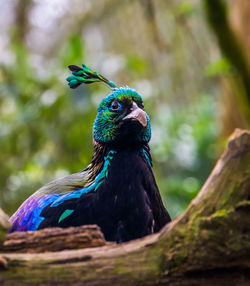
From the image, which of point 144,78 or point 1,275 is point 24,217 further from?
point 144,78

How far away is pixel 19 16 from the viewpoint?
1143 cm

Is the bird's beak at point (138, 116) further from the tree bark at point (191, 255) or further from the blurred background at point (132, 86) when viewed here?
the blurred background at point (132, 86)

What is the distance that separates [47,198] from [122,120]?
61cm

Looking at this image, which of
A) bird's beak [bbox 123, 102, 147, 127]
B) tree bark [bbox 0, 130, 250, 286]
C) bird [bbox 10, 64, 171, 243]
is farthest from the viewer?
bird's beak [bbox 123, 102, 147, 127]

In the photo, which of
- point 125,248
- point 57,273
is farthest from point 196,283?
point 57,273

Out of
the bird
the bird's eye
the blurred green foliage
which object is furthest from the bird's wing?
the blurred green foliage

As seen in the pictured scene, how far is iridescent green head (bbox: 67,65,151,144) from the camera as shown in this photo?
2572 millimetres

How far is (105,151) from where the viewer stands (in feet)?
8.90

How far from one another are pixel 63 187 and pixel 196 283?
1.22 meters

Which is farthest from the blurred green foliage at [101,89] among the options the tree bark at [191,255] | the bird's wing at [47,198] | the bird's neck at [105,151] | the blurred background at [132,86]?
the tree bark at [191,255]

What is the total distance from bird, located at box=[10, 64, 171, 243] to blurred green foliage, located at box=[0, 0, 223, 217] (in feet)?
10.2

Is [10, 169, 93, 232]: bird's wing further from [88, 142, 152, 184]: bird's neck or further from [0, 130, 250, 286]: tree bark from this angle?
[0, 130, 250, 286]: tree bark

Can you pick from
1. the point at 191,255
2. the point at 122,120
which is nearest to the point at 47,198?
the point at 122,120

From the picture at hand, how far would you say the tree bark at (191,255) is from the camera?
165cm
